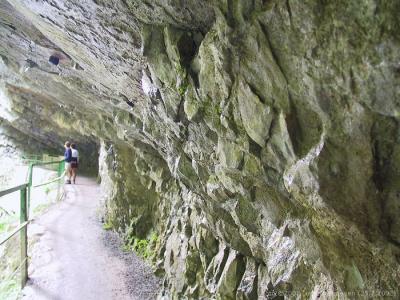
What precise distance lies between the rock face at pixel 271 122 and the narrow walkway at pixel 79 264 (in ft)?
5.86

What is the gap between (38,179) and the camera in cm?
1922

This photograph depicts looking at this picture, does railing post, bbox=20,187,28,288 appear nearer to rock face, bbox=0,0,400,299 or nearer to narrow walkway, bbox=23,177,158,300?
narrow walkway, bbox=23,177,158,300

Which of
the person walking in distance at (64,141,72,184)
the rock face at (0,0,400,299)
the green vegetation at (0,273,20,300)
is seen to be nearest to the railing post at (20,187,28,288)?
the green vegetation at (0,273,20,300)

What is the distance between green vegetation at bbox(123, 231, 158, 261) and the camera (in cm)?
993

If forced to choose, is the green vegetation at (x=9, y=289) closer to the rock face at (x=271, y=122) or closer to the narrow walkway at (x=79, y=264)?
the narrow walkway at (x=79, y=264)

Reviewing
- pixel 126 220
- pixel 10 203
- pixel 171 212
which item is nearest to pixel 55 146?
pixel 10 203

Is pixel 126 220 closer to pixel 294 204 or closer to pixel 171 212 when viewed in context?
pixel 171 212

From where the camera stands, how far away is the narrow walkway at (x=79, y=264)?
7090 millimetres

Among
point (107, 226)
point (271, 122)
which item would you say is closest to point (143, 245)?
point (107, 226)

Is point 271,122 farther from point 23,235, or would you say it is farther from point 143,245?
point 143,245

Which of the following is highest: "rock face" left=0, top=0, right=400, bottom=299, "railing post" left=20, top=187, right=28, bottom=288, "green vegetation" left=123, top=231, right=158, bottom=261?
"rock face" left=0, top=0, right=400, bottom=299

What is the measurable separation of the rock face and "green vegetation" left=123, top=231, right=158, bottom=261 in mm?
2695

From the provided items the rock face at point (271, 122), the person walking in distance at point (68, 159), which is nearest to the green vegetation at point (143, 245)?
the rock face at point (271, 122)

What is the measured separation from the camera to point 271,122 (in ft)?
8.98
